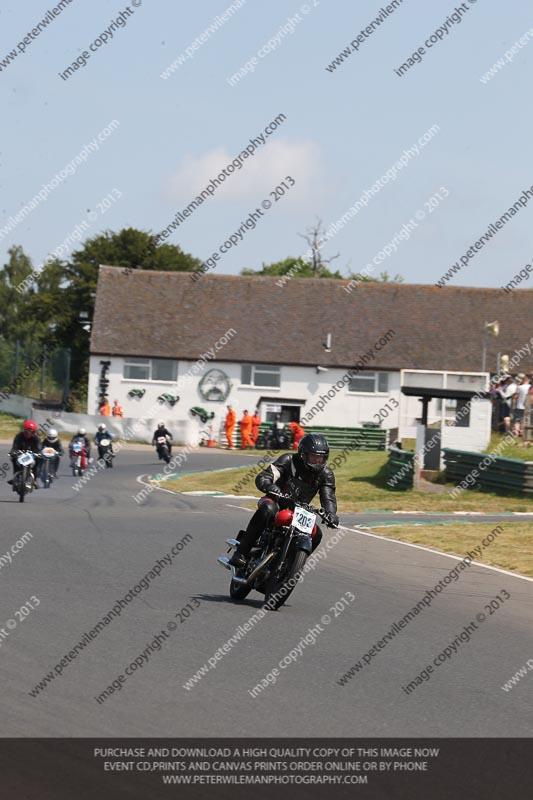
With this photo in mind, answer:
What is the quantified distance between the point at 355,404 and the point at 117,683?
157ft

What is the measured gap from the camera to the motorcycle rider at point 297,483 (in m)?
10.8

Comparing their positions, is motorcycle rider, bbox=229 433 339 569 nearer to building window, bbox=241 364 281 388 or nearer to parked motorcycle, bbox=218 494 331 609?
parked motorcycle, bbox=218 494 331 609

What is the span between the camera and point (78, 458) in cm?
3253

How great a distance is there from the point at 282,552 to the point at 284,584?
10.8 inches

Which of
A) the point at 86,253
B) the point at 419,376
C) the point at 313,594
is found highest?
the point at 86,253

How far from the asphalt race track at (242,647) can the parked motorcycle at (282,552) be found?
0.67 ft

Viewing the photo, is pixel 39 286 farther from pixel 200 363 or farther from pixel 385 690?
pixel 385 690

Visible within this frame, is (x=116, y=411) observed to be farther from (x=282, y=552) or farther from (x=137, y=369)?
(x=282, y=552)

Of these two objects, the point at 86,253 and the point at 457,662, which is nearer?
the point at 457,662

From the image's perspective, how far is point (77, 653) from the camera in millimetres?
8367

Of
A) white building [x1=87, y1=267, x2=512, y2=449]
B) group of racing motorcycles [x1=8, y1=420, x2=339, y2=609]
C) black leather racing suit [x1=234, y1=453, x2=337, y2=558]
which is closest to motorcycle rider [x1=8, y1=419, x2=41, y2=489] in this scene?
group of racing motorcycles [x1=8, y1=420, x2=339, y2=609]

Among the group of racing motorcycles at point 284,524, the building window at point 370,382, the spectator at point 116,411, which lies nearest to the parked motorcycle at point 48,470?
the group of racing motorcycles at point 284,524
